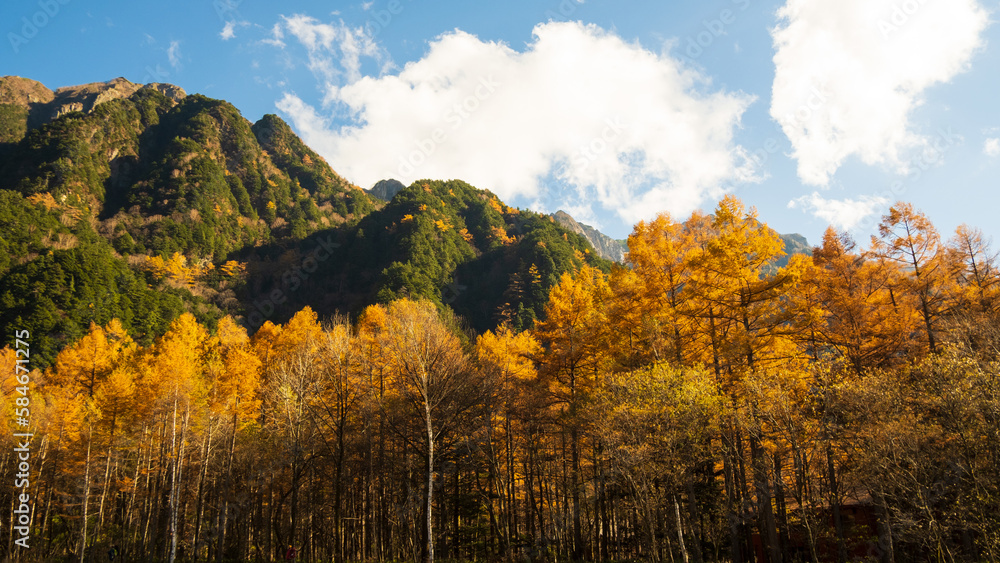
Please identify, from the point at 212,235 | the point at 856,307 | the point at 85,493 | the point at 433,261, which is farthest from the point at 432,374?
the point at 212,235

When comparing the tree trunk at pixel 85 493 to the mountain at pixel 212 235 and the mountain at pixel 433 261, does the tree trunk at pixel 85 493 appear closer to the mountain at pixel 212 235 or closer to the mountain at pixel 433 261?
the mountain at pixel 212 235

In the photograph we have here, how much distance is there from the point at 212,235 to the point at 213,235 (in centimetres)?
44

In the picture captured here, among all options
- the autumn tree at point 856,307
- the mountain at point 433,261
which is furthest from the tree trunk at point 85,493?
the mountain at point 433,261

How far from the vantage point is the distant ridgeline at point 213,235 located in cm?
5866

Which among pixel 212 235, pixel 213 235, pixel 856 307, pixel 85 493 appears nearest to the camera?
pixel 856 307

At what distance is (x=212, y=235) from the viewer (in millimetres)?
95125

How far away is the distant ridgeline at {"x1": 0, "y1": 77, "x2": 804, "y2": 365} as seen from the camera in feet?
192

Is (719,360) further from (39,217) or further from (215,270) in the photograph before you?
(215,270)

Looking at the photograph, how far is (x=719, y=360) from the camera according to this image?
17.7 metres

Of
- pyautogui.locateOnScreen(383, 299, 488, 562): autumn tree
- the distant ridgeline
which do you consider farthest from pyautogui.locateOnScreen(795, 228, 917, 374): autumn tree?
the distant ridgeline

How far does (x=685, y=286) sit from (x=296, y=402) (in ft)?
59.6

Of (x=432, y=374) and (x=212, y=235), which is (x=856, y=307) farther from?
(x=212, y=235)

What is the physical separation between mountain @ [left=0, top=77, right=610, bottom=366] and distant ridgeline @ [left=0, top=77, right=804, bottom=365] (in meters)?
0.32

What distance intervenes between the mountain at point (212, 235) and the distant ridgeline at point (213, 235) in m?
0.32
